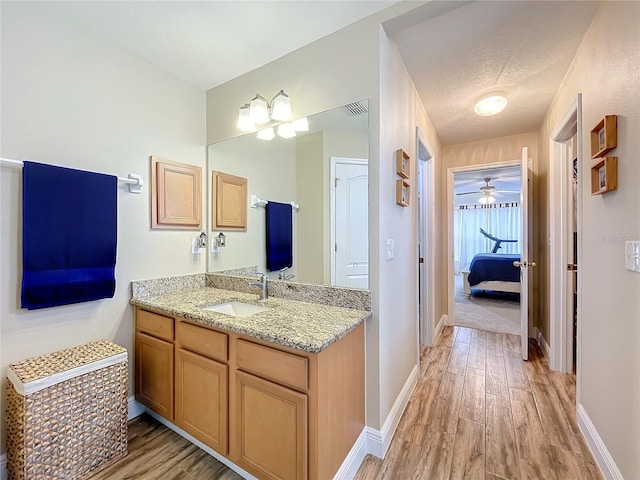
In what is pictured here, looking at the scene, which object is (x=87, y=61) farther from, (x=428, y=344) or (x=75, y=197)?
(x=428, y=344)

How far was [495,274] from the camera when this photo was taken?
16.3 feet

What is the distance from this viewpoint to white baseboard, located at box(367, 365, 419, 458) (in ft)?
5.10

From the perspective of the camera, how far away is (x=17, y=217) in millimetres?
1439

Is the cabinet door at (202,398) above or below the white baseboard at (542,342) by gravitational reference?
above

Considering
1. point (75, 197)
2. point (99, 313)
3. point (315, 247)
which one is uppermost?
point (75, 197)

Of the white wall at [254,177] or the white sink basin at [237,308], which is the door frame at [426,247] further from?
the white sink basin at [237,308]

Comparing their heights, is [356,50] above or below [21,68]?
above

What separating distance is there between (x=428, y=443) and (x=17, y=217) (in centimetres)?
258

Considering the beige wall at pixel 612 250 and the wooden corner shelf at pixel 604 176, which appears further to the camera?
the wooden corner shelf at pixel 604 176

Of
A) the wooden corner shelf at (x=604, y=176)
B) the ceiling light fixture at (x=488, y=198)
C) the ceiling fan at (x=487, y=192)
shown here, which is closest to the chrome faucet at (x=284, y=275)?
the wooden corner shelf at (x=604, y=176)

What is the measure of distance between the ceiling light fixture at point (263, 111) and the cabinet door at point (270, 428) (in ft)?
5.20

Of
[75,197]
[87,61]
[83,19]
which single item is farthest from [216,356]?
[83,19]

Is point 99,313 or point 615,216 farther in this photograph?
point 99,313

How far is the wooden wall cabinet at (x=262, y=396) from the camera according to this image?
116 cm
